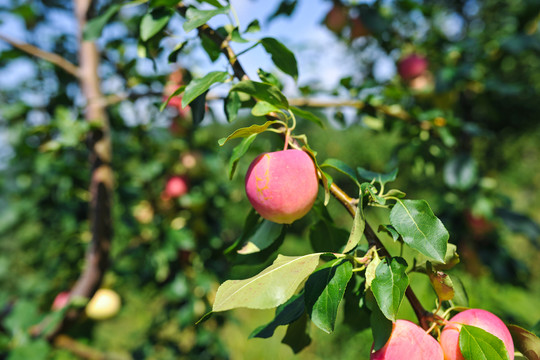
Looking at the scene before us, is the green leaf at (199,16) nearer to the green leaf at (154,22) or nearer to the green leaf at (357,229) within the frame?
the green leaf at (154,22)

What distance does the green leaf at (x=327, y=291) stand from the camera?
1.10ft

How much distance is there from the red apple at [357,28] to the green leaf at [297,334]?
79 cm

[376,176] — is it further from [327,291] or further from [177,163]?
[177,163]

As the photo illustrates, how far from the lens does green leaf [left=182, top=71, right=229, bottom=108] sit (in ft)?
1.35

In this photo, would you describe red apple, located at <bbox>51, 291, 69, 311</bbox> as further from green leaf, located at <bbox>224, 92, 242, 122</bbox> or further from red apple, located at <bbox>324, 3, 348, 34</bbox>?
red apple, located at <bbox>324, 3, 348, 34</bbox>

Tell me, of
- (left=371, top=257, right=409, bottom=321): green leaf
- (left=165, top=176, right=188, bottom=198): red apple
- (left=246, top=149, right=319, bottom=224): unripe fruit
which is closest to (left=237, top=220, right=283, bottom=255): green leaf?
(left=246, top=149, right=319, bottom=224): unripe fruit

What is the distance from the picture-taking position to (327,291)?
0.35 meters

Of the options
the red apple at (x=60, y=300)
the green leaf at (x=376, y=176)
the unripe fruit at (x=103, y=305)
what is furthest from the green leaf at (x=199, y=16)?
the unripe fruit at (x=103, y=305)

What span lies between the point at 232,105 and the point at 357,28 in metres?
0.67

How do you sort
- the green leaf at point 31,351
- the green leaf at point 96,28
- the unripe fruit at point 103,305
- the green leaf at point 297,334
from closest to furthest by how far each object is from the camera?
1. the green leaf at point 297,334
2. the green leaf at point 96,28
3. the green leaf at point 31,351
4. the unripe fruit at point 103,305

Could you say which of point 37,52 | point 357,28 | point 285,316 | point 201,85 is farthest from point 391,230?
point 37,52

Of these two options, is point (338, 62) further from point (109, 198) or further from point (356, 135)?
point (356, 135)

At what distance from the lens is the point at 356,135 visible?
248 inches

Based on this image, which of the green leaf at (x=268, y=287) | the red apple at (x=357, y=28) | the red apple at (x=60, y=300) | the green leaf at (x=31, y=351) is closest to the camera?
the green leaf at (x=268, y=287)
